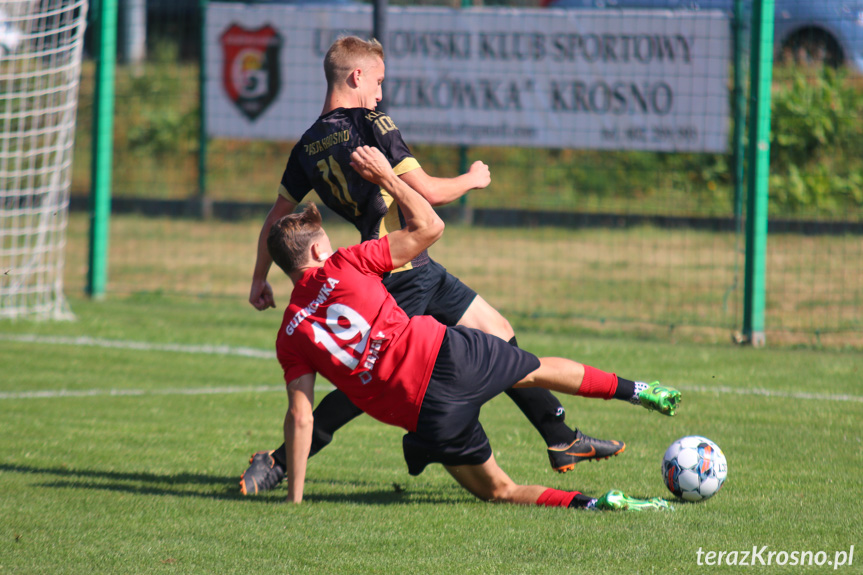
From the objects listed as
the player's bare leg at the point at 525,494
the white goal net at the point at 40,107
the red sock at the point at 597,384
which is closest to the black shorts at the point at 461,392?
the player's bare leg at the point at 525,494

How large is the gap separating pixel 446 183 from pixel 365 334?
0.74 meters

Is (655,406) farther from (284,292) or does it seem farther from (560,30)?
(284,292)

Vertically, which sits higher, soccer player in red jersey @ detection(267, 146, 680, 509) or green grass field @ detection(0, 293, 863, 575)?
soccer player in red jersey @ detection(267, 146, 680, 509)

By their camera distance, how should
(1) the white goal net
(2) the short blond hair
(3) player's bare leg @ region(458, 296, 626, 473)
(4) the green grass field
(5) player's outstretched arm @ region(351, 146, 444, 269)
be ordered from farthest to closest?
(1) the white goal net, (3) player's bare leg @ region(458, 296, 626, 473), (2) the short blond hair, (5) player's outstretched arm @ region(351, 146, 444, 269), (4) the green grass field

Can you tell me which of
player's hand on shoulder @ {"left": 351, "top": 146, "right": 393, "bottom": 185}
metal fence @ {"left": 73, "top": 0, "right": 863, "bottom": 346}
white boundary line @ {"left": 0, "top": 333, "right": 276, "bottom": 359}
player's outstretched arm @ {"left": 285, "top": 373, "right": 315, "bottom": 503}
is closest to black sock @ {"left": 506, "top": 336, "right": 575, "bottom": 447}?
player's outstretched arm @ {"left": 285, "top": 373, "right": 315, "bottom": 503}

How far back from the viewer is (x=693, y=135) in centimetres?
967

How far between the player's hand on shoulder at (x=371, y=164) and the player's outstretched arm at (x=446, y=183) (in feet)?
0.92

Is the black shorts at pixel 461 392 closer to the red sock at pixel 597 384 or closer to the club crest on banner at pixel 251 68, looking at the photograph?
the red sock at pixel 597 384

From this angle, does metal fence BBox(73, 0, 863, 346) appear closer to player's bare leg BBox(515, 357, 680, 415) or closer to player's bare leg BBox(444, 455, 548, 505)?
player's bare leg BBox(515, 357, 680, 415)

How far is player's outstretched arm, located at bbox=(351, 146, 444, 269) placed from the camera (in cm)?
402

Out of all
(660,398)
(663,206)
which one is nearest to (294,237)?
(660,398)

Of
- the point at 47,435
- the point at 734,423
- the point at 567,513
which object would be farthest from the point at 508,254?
the point at 567,513

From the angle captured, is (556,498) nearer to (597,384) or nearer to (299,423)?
(597,384)

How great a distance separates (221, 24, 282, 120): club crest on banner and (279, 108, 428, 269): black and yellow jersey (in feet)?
22.3
